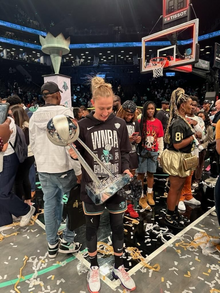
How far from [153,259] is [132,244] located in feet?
1.12

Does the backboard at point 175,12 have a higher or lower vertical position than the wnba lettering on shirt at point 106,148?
higher

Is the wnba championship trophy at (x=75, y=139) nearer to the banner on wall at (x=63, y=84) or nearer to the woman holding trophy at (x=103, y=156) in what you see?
the woman holding trophy at (x=103, y=156)

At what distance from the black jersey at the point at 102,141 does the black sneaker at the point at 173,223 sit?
4.93 ft

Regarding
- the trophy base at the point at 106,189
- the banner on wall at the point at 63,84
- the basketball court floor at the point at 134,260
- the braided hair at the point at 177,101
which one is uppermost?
the banner on wall at the point at 63,84

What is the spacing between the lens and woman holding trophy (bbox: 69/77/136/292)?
1.70 meters

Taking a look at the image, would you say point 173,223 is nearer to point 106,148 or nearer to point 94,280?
point 94,280

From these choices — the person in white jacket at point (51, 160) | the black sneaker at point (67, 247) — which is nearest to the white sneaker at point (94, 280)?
the black sneaker at point (67, 247)

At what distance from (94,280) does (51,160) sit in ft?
A: 3.92

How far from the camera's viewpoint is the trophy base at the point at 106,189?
1514 mm

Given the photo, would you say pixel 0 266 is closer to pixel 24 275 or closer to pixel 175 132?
pixel 24 275

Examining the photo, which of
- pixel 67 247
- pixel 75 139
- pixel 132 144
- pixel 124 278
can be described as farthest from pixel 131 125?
pixel 124 278

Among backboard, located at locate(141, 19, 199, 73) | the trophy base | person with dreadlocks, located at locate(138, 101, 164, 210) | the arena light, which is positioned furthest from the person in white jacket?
the arena light

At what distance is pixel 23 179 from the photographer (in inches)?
123

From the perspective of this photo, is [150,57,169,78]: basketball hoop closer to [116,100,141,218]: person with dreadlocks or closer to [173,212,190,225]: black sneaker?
[116,100,141,218]: person with dreadlocks
